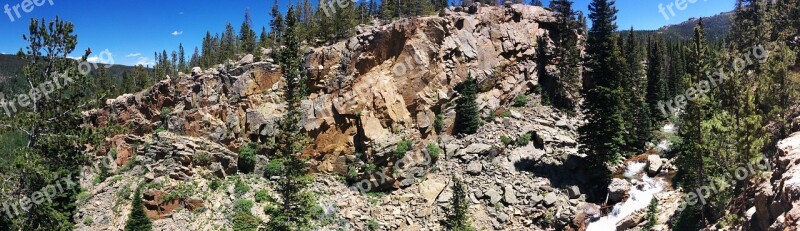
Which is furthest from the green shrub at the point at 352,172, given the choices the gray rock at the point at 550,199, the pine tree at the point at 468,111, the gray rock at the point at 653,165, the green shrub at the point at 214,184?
the gray rock at the point at 653,165

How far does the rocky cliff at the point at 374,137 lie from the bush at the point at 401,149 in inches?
18.8

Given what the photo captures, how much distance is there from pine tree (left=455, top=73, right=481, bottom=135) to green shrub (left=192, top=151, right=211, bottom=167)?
22.1m

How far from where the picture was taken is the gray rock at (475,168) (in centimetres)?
3628

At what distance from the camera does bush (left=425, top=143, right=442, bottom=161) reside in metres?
38.2

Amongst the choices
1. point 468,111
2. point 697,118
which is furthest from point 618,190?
point 468,111

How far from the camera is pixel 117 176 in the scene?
36500 millimetres

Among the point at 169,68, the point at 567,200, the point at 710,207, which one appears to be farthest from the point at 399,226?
the point at 169,68

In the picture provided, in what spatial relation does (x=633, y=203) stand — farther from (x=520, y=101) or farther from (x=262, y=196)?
(x=262, y=196)

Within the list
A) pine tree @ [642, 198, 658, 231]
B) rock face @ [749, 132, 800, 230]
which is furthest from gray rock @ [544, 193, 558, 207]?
rock face @ [749, 132, 800, 230]

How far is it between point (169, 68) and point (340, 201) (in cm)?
10240

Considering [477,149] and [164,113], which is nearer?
[477,149]

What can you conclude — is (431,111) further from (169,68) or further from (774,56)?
(169,68)

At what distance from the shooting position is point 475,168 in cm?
3647

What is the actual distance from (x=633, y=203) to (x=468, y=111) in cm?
1559
